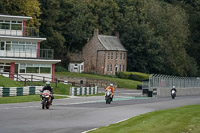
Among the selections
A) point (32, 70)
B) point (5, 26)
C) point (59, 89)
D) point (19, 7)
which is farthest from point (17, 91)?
point (19, 7)

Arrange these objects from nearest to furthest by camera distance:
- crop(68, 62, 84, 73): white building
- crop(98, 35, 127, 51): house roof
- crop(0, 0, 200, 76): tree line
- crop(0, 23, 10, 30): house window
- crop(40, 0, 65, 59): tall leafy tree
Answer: crop(0, 23, 10, 30): house window < crop(40, 0, 65, 59): tall leafy tree < crop(0, 0, 200, 76): tree line < crop(68, 62, 84, 73): white building < crop(98, 35, 127, 51): house roof

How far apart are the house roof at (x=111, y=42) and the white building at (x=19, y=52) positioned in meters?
31.8

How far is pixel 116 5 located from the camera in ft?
337

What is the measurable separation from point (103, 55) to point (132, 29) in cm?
811

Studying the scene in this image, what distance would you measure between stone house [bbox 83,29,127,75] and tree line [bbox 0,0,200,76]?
1679 millimetres

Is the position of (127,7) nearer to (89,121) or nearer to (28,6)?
(28,6)

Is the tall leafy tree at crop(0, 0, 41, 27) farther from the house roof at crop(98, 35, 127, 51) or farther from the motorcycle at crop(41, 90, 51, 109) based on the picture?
the motorcycle at crop(41, 90, 51, 109)

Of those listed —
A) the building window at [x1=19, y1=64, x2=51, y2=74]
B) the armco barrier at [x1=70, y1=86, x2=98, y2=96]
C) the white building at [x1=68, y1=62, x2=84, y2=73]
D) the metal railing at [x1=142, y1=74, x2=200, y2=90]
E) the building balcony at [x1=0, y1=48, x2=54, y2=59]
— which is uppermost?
the building balcony at [x1=0, y1=48, x2=54, y2=59]

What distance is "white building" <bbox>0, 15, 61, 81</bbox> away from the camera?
63562mm

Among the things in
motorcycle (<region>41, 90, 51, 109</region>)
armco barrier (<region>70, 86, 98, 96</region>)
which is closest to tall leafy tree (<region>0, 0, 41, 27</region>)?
armco barrier (<region>70, 86, 98, 96</region>)

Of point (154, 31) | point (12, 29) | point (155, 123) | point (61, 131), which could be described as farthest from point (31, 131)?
point (154, 31)

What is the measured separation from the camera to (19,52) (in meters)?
64.3

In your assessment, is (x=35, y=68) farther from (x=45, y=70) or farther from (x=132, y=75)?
(x=132, y=75)

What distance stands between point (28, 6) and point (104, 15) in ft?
87.3
